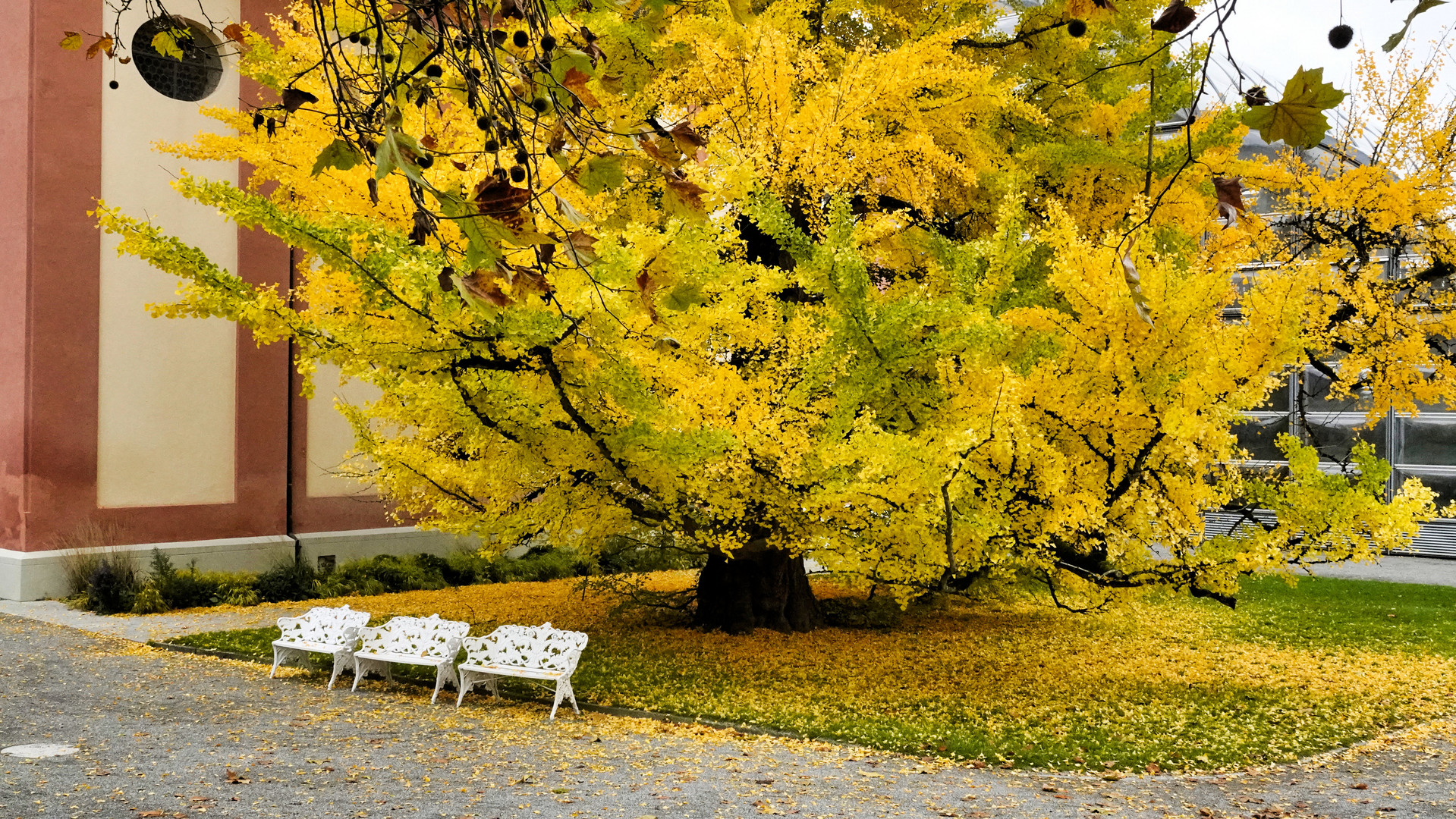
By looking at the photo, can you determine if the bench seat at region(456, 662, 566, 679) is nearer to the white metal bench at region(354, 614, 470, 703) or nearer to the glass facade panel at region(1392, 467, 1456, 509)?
the white metal bench at region(354, 614, 470, 703)

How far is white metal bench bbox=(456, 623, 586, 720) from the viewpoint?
768 centimetres

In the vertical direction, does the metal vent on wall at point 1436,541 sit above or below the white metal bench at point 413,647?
below

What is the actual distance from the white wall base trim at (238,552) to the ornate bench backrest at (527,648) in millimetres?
6613

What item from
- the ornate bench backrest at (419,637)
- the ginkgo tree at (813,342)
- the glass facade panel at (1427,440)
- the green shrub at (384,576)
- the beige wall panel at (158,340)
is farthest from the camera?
the glass facade panel at (1427,440)

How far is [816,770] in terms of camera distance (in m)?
6.17

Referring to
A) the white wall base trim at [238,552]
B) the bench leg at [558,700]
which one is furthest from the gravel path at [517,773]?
the white wall base trim at [238,552]

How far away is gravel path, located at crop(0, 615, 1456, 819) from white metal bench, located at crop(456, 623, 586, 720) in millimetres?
197

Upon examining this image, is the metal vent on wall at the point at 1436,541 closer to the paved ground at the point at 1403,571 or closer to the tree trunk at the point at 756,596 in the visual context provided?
the paved ground at the point at 1403,571

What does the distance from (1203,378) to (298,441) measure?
11.5 m

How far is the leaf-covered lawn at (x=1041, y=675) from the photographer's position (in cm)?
720

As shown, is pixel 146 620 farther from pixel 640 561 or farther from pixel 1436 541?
pixel 1436 541

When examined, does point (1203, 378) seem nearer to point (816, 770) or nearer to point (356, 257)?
point (816, 770)

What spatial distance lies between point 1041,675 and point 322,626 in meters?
5.94

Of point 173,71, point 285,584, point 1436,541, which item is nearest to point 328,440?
point 285,584
